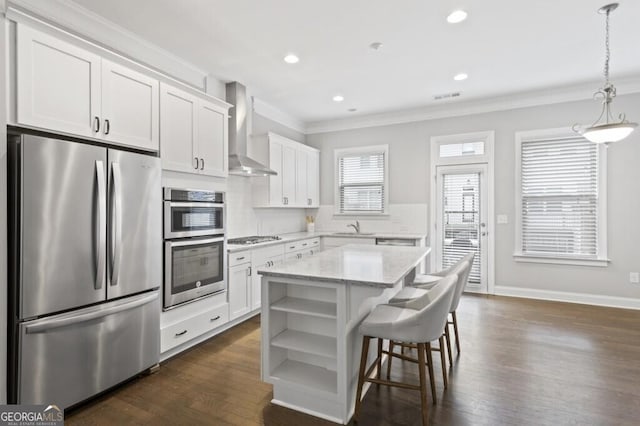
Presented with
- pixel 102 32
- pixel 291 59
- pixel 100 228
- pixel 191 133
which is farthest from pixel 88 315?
pixel 291 59

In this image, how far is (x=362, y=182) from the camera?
5871mm

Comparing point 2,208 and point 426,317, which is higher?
point 2,208

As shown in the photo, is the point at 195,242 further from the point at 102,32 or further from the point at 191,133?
the point at 102,32

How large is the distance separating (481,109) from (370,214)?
2409 mm

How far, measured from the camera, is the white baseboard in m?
4.22

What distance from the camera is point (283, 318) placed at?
7.64 ft

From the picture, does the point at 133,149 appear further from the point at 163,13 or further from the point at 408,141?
the point at 408,141

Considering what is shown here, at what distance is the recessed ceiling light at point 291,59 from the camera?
3.45m

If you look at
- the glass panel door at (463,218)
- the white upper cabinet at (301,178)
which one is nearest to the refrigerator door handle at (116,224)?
the white upper cabinet at (301,178)

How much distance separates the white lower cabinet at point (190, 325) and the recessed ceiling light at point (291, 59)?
267 centimetres

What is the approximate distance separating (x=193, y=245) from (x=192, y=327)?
2.59 feet

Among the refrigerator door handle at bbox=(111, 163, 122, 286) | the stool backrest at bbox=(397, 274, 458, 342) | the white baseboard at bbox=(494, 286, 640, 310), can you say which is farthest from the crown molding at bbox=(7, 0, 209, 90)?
the white baseboard at bbox=(494, 286, 640, 310)

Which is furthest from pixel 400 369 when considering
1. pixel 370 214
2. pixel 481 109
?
pixel 481 109

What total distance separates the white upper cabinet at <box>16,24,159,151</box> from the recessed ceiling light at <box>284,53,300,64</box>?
141 centimetres
